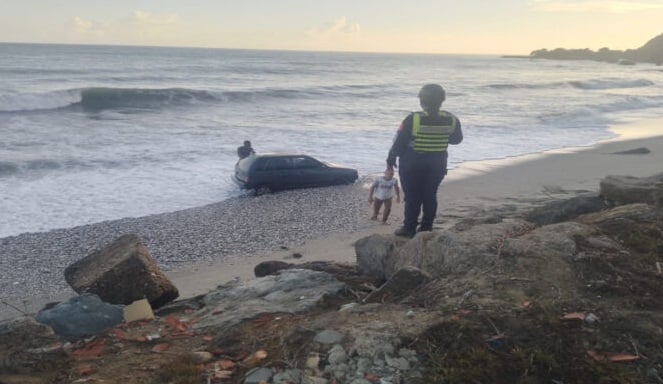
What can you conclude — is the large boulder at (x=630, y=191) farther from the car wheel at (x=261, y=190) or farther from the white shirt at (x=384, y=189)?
the car wheel at (x=261, y=190)

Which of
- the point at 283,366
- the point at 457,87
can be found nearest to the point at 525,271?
the point at 283,366

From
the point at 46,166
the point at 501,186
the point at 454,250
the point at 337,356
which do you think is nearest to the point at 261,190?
the point at 501,186

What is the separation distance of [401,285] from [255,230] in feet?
25.8

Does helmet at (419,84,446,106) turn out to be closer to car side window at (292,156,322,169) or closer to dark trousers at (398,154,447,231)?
dark trousers at (398,154,447,231)

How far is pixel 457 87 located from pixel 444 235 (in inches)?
2268

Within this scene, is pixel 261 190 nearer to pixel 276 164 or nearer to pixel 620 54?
pixel 276 164

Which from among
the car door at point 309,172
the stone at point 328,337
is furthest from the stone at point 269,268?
the car door at point 309,172

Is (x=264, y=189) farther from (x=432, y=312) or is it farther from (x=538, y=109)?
(x=538, y=109)

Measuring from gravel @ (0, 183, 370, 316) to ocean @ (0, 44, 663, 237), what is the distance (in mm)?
1114

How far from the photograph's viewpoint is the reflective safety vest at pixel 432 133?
6.81 meters

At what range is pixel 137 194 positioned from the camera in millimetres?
16078

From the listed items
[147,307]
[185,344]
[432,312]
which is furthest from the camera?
[147,307]

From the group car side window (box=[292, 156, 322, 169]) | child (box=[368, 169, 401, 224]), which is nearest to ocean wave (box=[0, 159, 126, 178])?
car side window (box=[292, 156, 322, 169])

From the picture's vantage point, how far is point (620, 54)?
161m
